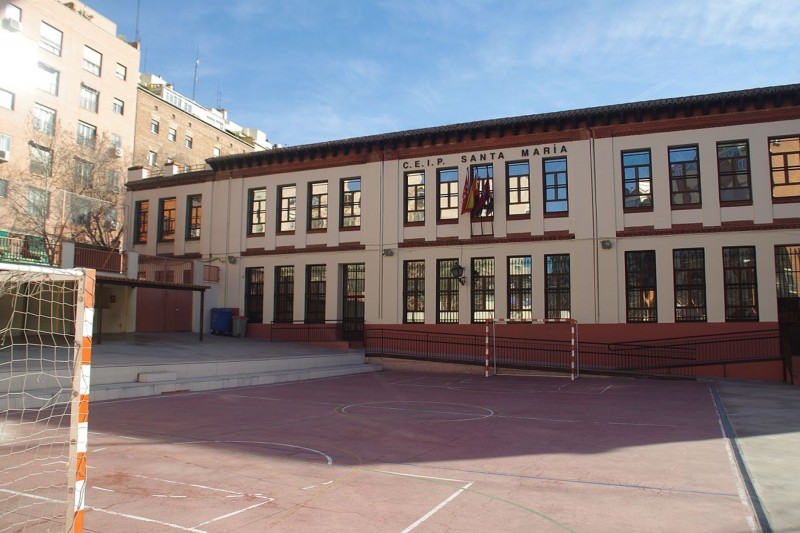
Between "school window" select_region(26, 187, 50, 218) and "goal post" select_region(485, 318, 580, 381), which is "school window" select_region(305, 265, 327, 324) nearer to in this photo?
"goal post" select_region(485, 318, 580, 381)

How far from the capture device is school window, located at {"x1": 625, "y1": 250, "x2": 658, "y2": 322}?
2225 centimetres

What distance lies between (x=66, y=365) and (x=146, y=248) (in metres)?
17.5

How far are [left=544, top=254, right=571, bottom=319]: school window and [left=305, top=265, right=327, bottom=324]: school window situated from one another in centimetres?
1012

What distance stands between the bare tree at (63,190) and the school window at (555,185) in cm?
2320

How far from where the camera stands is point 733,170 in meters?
21.9

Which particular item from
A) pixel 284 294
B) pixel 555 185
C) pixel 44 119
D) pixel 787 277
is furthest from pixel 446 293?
pixel 44 119

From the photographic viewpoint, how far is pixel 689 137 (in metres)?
22.3

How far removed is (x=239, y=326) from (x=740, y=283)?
21.0 m

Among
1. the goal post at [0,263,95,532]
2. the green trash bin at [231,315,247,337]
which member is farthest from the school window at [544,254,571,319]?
the goal post at [0,263,95,532]

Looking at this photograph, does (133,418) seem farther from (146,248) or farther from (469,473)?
(146,248)

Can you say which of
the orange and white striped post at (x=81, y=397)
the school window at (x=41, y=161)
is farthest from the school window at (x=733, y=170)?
the school window at (x=41, y=161)

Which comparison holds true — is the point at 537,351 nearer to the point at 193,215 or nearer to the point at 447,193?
the point at 447,193

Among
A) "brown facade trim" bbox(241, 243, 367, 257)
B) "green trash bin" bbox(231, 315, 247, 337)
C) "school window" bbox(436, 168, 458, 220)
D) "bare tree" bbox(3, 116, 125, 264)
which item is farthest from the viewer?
"bare tree" bbox(3, 116, 125, 264)

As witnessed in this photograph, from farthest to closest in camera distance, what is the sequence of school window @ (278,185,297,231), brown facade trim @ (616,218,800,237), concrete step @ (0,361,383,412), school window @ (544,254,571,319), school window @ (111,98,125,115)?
school window @ (111,98,125,115), school window @ (278,185,297,231), school window @ (544,254,571,319), brown facade trim @ (616,218,800,237), concrete step @ (0,361,383,412)
